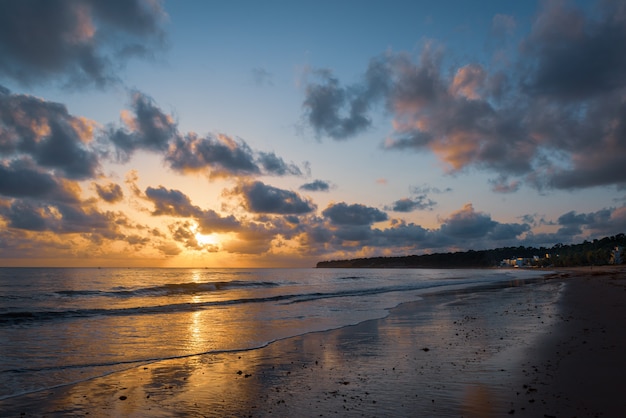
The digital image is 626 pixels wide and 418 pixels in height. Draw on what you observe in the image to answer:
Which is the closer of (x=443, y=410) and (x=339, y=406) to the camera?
(x=443, y=410)

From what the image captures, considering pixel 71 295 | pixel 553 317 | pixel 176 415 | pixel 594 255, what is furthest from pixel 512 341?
pixel 594 255

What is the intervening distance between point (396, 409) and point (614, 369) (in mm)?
6088

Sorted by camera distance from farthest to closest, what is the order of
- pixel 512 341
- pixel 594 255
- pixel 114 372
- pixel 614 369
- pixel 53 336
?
pixel 594 255 → pixel 53 336 → pixel 512 341 → pixel 114 372 → pixel 614 369

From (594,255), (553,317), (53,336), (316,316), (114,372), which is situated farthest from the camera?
(594,255)

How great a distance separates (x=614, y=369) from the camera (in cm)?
Answer: 1016

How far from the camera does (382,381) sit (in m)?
10.2

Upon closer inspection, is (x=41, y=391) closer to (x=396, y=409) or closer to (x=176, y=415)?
(x=176, y=415)

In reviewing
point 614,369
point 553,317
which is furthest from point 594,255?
point 614,369

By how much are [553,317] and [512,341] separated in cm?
824

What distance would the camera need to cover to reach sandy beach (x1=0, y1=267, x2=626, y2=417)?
8188mm

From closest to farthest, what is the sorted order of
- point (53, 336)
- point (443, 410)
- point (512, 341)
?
point (443, 410) < point (512, 341) < point (53, 336)

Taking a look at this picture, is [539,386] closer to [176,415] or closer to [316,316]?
[176,415]

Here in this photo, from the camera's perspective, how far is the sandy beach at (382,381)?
8.19 m

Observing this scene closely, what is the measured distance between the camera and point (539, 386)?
9109 millimetres
